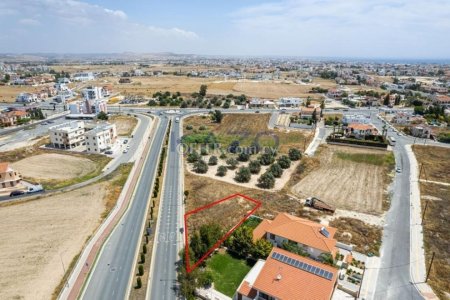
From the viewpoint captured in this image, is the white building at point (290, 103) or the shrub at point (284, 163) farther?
the white building at point (290, 103)

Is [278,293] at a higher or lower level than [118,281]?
higher

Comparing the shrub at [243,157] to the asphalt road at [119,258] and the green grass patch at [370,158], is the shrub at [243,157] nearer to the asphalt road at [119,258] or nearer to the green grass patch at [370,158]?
the green grass patch at [370,158]

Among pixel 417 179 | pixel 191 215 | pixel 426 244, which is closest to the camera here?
pixel 426 244

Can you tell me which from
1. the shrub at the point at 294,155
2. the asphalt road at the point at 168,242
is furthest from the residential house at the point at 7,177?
the shrub at the point at 294,155

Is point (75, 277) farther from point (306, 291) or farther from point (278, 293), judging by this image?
point (306, 291)

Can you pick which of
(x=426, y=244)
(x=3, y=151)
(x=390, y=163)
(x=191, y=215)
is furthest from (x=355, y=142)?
(x=3, y=151)

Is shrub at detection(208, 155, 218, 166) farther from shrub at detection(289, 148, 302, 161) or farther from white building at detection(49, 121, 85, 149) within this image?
white building at detection(49, 121, 85, 149)
